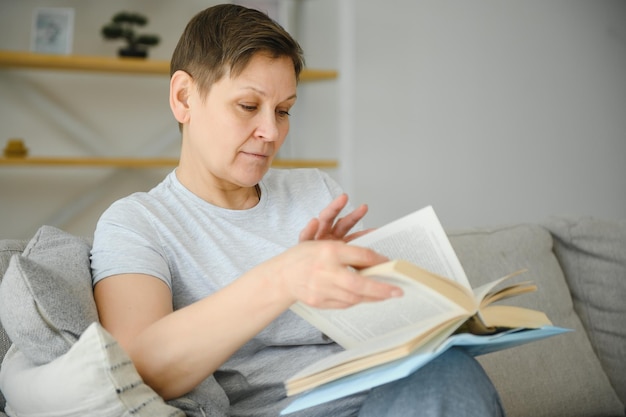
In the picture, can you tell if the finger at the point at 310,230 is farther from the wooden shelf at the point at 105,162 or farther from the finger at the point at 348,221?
the wooden shelf at the point at 105,162

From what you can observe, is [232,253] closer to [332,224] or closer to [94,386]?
[332,224]

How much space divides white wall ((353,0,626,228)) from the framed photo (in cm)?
143

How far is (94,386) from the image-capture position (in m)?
1.00

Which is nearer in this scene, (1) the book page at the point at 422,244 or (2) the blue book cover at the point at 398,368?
(2) the blue book cover at the point at 398,368

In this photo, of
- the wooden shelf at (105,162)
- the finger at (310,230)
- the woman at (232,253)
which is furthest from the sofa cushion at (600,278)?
the wooden shelf at (105,162)

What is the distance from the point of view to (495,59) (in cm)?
444

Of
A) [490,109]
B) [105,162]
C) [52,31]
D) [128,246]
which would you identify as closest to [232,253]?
[128,246]

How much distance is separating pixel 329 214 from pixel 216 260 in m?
0.27

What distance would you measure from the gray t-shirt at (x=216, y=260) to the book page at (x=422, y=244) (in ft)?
0.95

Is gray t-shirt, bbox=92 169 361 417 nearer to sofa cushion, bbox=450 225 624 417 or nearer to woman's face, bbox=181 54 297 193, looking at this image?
woman's face, bbox=181 54 297 193

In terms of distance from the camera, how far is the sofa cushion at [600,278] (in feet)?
6.57

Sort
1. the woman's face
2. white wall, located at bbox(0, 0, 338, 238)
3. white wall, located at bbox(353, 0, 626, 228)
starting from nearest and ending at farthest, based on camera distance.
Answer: the woman's face
white wall, located at bbox(0, 0, 338, 238)
white wall, located at bbox(353, 0, 626, 228)

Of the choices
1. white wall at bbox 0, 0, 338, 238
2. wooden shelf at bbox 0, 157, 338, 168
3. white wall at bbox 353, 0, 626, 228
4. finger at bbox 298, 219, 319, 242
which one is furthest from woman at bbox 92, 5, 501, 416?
white wall at bbox 353, 0, 626, 228

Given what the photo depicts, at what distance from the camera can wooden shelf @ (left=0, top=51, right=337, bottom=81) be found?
3.38m
